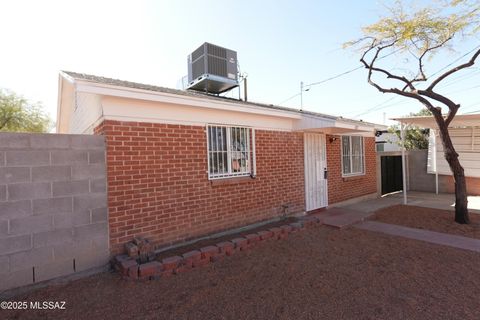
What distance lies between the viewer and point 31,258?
3273mm

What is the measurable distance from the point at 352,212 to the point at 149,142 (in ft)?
19.8

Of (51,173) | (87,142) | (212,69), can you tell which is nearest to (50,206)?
(51,173)

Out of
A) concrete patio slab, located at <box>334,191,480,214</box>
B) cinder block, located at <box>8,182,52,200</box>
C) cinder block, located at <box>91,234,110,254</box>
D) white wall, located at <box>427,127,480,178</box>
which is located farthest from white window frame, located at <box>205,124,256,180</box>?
white wall, located at <box>427,127,480,178</box>

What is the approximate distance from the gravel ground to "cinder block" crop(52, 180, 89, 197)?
6.87 metres

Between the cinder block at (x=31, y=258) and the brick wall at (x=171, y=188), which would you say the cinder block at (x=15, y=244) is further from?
the brick wall at (x=171, y=188)

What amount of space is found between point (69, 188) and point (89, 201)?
0.33 m

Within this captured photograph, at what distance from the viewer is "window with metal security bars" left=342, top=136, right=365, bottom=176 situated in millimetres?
Answer: 8523

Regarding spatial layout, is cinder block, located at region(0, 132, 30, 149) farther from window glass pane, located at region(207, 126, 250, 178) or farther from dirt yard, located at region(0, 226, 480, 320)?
window glass pane, located at region(207, 126, 250, 178)

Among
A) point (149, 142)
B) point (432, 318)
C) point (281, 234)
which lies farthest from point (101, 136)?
point (432, 318)

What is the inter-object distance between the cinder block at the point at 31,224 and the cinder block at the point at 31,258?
28 centimetres

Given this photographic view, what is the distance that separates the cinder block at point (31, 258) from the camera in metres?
3.17

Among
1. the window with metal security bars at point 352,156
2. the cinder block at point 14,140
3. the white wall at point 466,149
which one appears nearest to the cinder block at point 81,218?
the cinder block at point 14,140

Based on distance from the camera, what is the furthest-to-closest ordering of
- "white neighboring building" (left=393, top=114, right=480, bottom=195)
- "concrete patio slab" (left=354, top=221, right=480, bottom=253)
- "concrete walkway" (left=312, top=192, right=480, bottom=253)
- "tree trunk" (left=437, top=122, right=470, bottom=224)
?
"white neighboring building" (left=393, top=114, right=480, bottom=195)
"tree trunk" (left=437, top=122, right=470, bottom=224)
"concrete walkway" (left=312, top=192, right=480, bottom=253)
"concrete patio slab" (left=354, top=221, right=480, bottom=253)

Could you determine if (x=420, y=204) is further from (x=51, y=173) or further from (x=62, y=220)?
(x=51, y=173)
